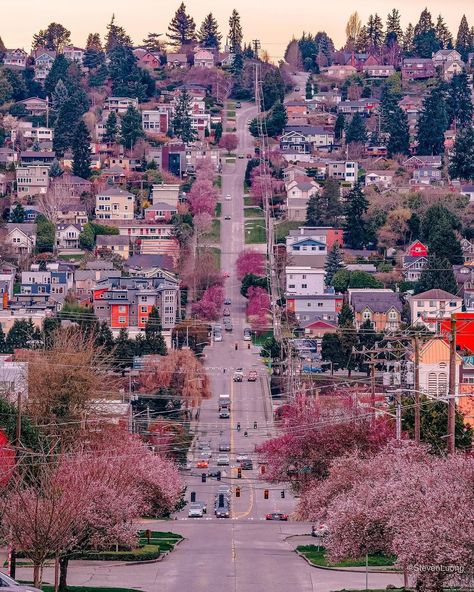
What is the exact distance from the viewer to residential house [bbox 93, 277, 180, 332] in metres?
128

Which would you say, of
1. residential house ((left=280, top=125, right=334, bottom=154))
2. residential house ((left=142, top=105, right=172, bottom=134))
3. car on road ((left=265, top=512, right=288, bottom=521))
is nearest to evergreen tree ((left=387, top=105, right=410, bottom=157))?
residential house ((left=280, top=125, right=334, bottom=154))

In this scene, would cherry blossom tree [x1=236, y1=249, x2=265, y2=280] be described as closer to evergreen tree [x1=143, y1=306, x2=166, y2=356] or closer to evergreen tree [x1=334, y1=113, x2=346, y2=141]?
evergreen tree [x1=143, y1=306, x2=166, y2=356]

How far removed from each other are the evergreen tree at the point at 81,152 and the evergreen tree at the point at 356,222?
2862cm

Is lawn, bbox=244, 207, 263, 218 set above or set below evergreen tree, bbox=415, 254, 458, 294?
above

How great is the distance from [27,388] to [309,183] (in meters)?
80.0

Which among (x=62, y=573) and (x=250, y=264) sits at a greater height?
(x=250, y=264)

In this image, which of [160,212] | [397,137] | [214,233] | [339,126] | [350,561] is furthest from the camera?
[339,126]

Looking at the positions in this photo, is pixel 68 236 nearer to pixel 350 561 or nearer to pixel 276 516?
pixel 276 516

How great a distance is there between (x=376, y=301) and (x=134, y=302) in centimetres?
1498

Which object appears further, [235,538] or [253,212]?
[253,212]

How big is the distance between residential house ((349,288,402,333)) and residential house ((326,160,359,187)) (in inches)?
1561

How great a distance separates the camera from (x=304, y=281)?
136m

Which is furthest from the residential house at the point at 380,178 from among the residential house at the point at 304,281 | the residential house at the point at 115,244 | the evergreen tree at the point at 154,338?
the evergreen tree at the point at 154,338

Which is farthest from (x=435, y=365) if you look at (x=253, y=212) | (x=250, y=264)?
(x=253, y=212)
